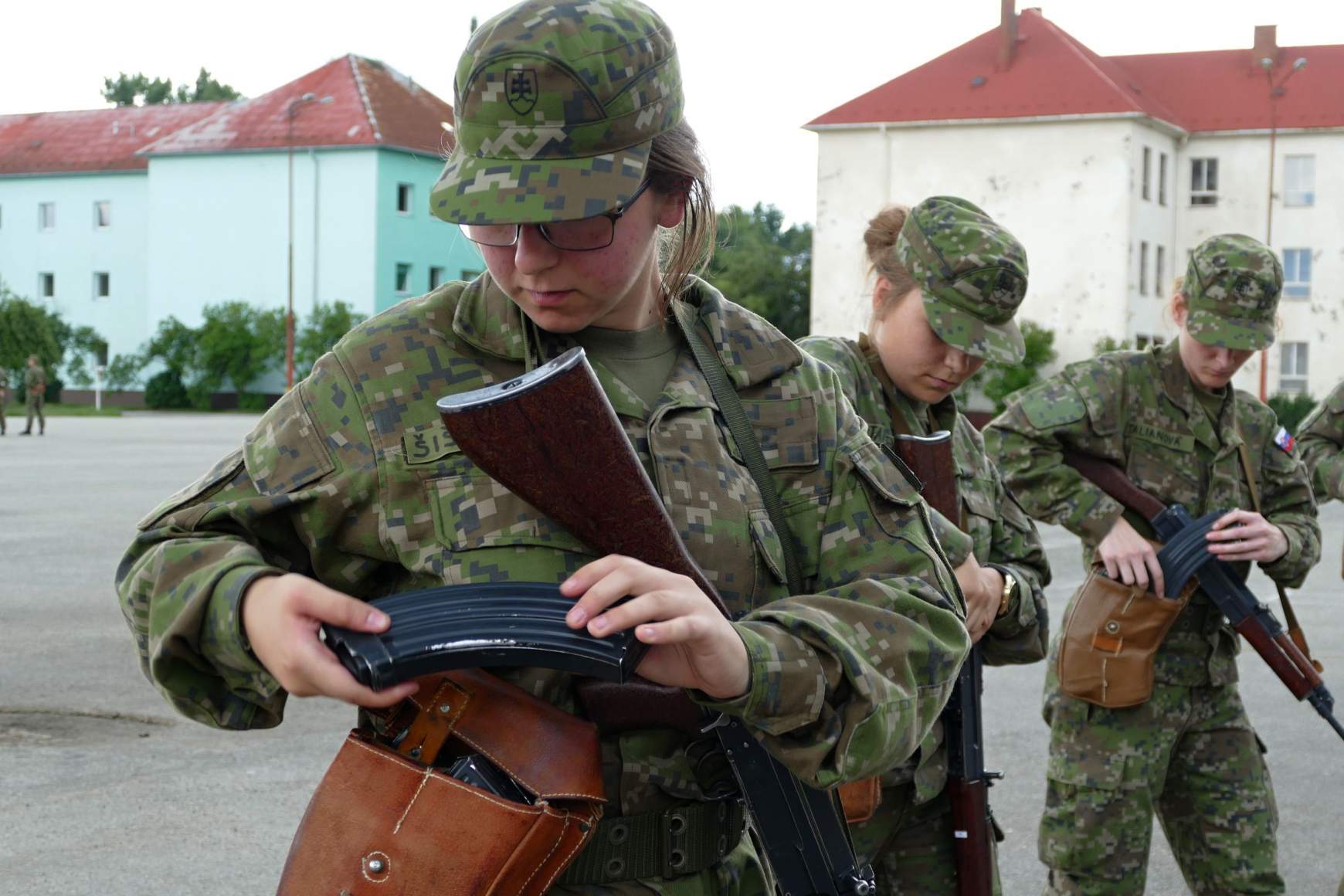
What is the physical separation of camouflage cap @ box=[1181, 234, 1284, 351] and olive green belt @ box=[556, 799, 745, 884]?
3066 millimetres

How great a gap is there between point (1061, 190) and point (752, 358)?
43236 millimetres

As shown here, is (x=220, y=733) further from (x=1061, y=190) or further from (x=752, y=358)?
(x=1061, y=190)

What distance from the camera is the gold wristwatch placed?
12.1 ft

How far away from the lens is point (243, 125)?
5472 centimetres

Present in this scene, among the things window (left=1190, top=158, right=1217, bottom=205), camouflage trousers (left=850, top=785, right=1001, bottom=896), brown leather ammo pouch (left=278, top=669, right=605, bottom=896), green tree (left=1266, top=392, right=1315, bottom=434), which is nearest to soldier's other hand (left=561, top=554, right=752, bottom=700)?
brown leather ammo pouch (left=278, top=669, right=605, bottom=896)

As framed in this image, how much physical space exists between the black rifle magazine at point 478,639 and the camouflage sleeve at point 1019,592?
2.16 meters

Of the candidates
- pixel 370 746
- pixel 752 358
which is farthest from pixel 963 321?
pixel 370 746

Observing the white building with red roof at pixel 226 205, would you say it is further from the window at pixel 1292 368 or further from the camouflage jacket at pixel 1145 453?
the camouflage jacket at pixel 1145 453

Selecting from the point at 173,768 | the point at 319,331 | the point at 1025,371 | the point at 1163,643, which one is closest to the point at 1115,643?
the point at 1163,643

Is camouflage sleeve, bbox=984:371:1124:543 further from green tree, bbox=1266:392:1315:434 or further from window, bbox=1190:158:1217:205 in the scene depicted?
window, bbox=1190:158:1217:205

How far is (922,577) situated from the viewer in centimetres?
210

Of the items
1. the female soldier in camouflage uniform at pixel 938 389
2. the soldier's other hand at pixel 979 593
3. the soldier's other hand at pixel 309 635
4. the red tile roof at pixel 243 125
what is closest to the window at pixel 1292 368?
the red tile roof at pixel 243 125

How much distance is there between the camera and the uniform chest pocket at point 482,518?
1932 millimetres

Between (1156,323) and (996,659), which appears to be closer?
(996,659)
